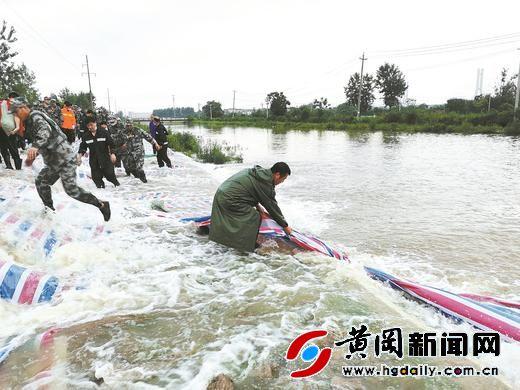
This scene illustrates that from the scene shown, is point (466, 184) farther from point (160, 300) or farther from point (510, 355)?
point (160, 300)

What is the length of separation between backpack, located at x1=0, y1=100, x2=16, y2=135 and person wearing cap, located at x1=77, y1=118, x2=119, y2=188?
1.52 m

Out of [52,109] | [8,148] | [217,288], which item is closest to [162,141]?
[52,109]

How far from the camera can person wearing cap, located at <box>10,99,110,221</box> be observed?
5105 mm

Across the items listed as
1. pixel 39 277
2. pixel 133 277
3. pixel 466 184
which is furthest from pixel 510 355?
pixel 466 184

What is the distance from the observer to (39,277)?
3.98m

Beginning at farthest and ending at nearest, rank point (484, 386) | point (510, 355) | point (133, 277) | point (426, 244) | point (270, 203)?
point (426, 244)
point (270, 203)
point (133, 277)
point (510, 355)
point (484, 386)

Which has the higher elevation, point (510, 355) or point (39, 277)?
point (39, 277)

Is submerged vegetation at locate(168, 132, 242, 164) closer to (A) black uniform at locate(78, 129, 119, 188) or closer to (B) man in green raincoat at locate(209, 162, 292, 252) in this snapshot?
(A) black uniform at locate(78, 129, 119, 188)

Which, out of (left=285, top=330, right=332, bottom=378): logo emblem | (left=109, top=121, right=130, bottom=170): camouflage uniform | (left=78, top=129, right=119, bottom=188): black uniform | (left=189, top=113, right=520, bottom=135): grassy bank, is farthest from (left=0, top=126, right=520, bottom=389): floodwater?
(left=189, top=113, right=520, bottom=135): grassy bank

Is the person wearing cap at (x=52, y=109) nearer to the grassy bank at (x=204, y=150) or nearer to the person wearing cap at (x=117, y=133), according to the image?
the person wearing cap at (x=117, y=133)

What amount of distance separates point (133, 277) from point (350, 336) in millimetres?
2560

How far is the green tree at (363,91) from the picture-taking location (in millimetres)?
69812

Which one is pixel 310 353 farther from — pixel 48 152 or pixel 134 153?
pixel 134 153

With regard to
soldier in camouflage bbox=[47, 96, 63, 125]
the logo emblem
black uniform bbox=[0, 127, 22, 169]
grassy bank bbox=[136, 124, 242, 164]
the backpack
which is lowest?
the logo emblem
